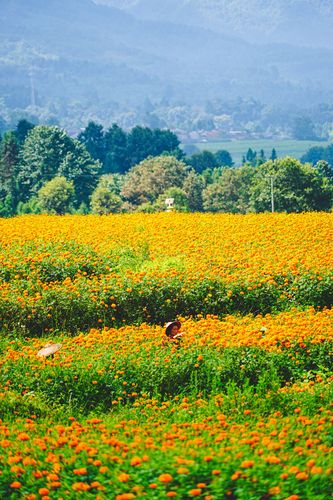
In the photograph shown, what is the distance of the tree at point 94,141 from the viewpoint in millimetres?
126000

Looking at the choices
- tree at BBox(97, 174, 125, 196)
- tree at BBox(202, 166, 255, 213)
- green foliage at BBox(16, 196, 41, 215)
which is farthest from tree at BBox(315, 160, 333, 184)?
green foliage at BBox(16, 196, 41, 215)

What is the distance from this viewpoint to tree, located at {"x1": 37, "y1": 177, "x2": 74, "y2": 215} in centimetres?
6306

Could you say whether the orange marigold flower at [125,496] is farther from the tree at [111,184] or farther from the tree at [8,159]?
the tree at [8,159]

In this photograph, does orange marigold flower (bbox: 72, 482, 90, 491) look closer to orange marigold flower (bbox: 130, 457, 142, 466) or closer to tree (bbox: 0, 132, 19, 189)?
orange marigold flower (bbox: 130, 457, 142, 466)

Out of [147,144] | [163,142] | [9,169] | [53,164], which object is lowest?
[9,169]

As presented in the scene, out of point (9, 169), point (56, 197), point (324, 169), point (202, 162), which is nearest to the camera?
point (56, 197)

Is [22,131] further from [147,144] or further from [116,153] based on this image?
[147,144]

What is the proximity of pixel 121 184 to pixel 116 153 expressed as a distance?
44.4 metres

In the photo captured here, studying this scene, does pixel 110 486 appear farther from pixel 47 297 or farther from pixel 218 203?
pixel 218 203

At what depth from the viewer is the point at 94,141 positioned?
5007 inches

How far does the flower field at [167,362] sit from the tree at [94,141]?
10753 cm

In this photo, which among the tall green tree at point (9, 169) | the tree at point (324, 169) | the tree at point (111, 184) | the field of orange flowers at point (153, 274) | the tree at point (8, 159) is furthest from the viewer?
the tree at point (8, 159)

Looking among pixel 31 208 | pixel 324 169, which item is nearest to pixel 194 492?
pixel 31 208

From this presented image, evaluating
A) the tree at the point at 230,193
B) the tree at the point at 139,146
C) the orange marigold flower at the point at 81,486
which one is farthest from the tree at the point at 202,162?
the orange marigold flower at the point at 81,486
